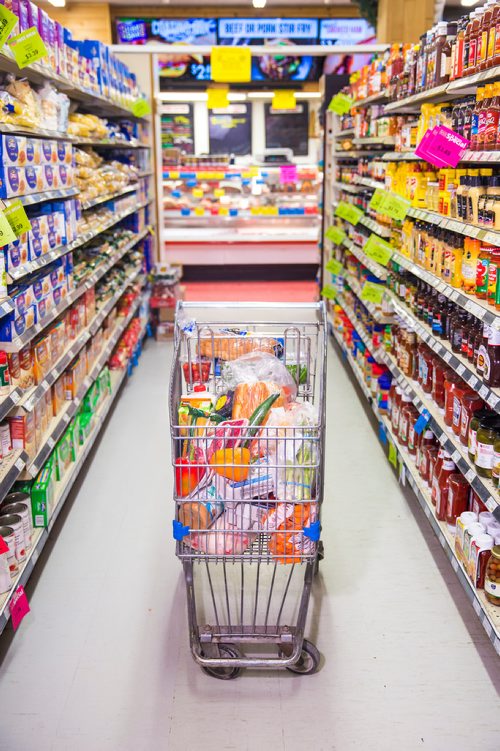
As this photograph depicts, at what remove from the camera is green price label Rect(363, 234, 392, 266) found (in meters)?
4.45

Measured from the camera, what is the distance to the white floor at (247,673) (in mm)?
2469

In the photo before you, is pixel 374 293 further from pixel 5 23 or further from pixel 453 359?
pixel 5 23

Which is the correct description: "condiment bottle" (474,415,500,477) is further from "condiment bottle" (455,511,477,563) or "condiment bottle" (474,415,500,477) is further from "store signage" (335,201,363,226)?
"store signage" (335,201,363,226)

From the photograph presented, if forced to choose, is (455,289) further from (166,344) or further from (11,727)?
(166,344)

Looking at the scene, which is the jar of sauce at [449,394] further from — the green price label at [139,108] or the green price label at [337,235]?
the green price label at [139,108]

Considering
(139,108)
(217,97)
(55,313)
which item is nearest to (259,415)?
(55,313)

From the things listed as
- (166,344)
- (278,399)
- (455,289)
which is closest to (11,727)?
(278,399)

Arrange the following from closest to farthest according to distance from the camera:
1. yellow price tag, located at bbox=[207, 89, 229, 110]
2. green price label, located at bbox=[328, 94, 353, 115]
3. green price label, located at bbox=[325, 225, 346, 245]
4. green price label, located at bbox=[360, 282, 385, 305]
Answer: green price label, located at bbox=[360, 282, 385, 305] < green price label, located at bbox=[328, 94, 353, 115] < green price label, located at bbox=[325, 225, 346, 245] < yellow price tag, located at bbox=[207, 89, 229, 110]

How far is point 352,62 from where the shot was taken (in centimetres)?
1109

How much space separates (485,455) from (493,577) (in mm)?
442

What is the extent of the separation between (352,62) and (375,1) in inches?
153

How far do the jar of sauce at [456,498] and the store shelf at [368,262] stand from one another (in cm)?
200

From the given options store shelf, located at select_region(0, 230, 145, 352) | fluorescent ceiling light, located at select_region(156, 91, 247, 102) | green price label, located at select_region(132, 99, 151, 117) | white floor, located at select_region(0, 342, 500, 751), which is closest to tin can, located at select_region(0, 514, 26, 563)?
→ white floor, located at select_region(0, 342, 500, 751)

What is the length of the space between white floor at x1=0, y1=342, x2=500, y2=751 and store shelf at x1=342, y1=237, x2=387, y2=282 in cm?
163
